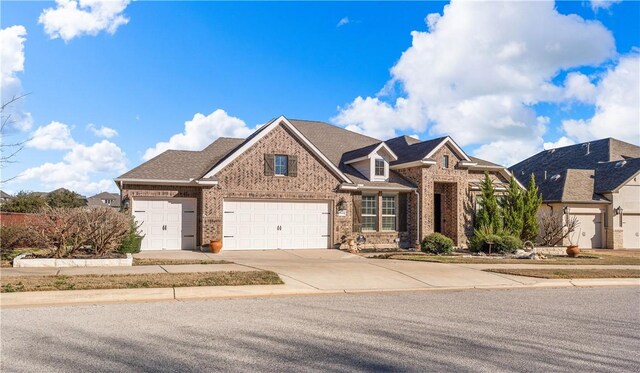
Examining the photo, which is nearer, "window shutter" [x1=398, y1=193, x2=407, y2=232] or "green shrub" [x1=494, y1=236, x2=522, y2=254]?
"green shrub" [x1=494, y1=236, x2=522, y2=254]

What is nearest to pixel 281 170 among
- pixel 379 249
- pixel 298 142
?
pixel 298 142

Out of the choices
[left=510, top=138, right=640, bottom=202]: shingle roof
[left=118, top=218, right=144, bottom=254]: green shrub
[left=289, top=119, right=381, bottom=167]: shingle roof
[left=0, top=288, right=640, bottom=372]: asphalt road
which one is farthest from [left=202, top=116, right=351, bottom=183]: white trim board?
[left=510, top=138, right=640, bottom=202]: shingle roof

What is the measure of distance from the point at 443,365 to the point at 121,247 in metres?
14.7

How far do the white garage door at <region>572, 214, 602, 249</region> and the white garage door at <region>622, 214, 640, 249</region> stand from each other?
1.43m

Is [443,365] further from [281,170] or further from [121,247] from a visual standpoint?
[281,170]

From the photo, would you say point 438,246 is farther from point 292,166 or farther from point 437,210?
point 292,166

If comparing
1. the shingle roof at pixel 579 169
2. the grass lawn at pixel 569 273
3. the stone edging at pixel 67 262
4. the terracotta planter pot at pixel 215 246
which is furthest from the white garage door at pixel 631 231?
the stone edging at pixel 67 262

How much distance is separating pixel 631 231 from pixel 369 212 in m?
17.0

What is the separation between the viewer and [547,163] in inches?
1551

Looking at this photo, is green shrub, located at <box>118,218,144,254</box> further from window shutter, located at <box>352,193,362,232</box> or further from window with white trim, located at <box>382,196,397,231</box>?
window with white trim, located at <box>382,196,397,231</box>

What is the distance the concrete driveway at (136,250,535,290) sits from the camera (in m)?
13.2

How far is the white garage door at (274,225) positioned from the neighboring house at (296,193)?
44mm

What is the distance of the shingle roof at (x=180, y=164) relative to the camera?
71.1ft

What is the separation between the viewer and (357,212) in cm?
2450
